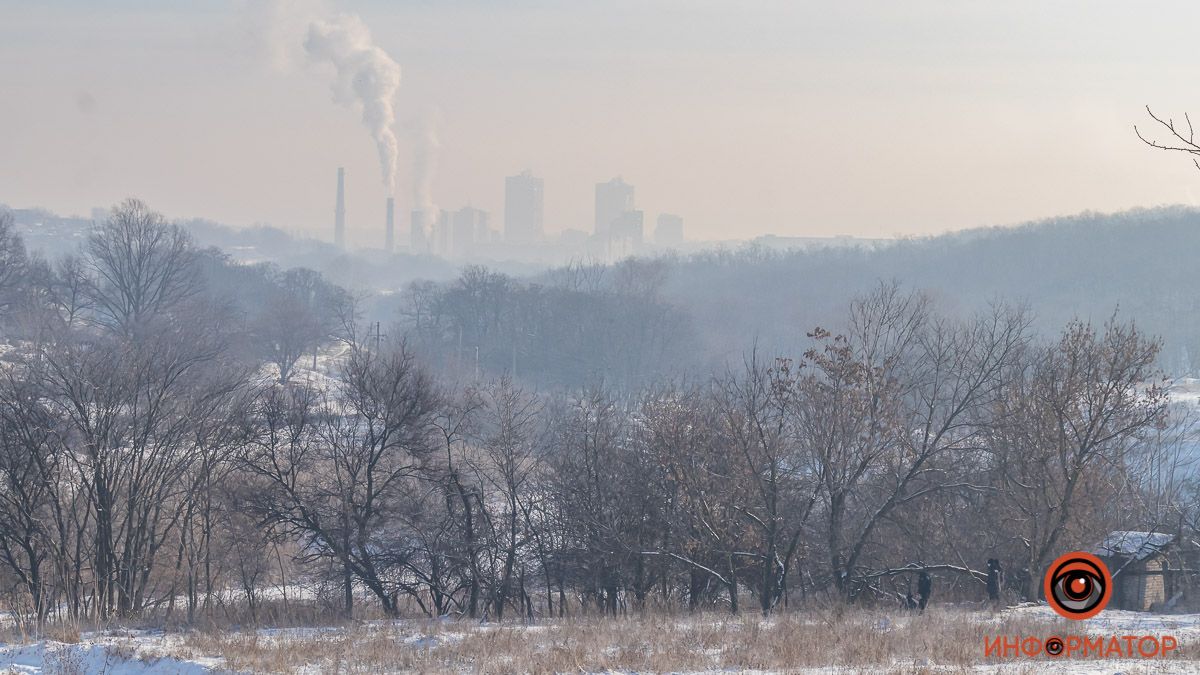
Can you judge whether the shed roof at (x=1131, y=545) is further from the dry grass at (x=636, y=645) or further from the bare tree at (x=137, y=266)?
the bare tree at (x=137, y=266)

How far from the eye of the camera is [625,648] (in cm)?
1000

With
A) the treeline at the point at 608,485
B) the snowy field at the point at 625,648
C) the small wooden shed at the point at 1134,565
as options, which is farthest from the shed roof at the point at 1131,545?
the snowy field at the point at 625,648

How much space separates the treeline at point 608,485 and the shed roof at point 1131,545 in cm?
39

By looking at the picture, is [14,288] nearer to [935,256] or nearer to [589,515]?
[589,515]

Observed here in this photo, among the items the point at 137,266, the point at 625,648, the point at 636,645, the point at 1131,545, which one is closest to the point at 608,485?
the point at 1131,545

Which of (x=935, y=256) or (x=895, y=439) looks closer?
(x=895, y=439)

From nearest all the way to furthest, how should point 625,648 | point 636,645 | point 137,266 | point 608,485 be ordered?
point 625,648 < point 636,645 < point 608,485 < point 137,266

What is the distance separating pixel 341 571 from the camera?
816 inches

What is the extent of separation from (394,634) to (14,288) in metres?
63.2

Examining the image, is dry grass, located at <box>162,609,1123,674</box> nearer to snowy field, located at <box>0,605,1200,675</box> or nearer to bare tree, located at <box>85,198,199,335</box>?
snowy field, located at <box>0,605,1200,675</box>

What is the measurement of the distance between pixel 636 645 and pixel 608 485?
36.8ft

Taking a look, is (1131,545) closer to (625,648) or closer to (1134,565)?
(1134,565)

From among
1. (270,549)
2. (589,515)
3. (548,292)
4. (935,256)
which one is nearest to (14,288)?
(548,292)

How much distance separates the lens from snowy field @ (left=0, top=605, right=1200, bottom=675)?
897 centimetres
